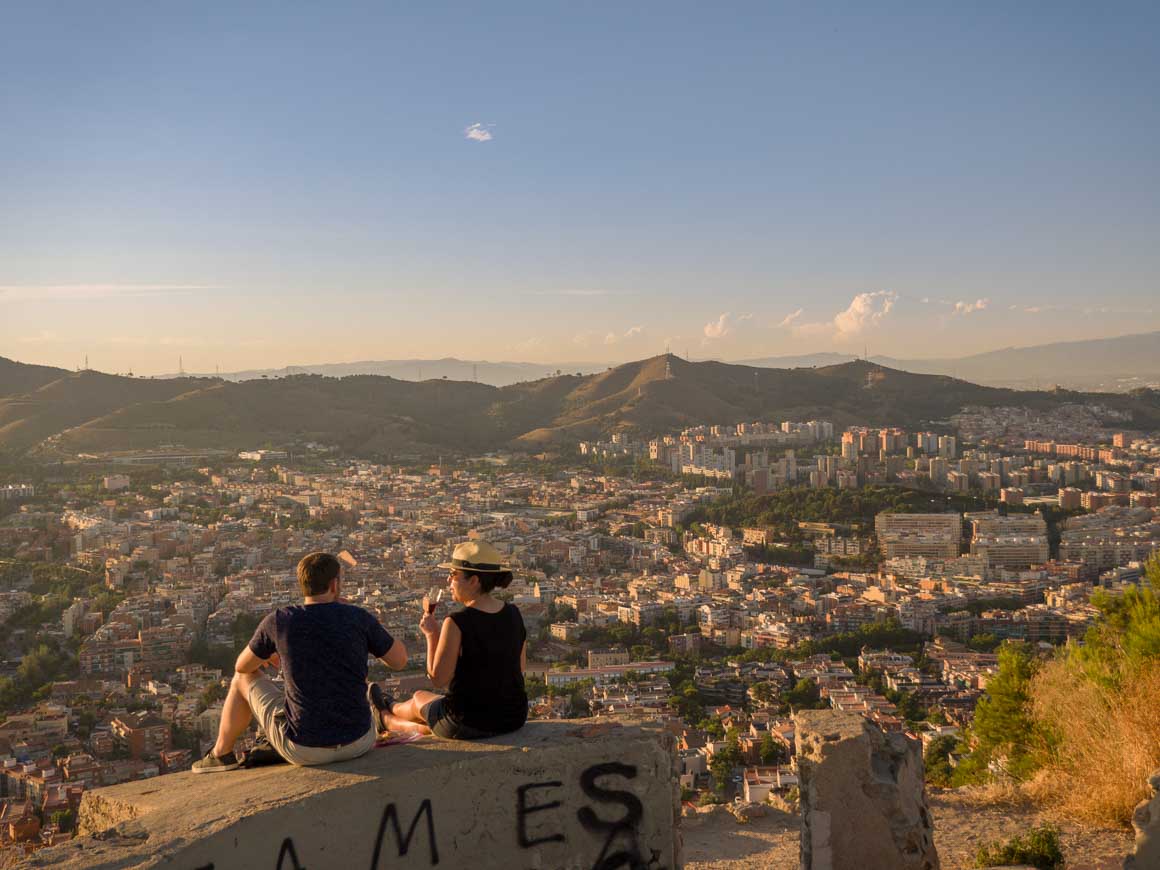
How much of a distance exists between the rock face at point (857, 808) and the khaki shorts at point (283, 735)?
151 centimetres

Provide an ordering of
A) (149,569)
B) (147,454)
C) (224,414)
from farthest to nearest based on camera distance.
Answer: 1. (224,414)
2. (147,454)
3. (149,569)

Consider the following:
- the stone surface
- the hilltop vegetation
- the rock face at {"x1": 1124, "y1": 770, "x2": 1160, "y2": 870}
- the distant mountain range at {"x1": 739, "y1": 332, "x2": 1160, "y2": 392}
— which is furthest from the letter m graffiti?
the distant mountain range at {"x1": 739, "y1": 332, "x2": 1160, "y2": 392}

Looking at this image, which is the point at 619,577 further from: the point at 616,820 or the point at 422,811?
the point at 422,811

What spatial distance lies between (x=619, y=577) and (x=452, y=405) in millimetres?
49486

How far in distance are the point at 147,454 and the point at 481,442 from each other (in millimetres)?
20458

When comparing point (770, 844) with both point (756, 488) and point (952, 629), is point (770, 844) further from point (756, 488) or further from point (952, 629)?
point (756, 488)

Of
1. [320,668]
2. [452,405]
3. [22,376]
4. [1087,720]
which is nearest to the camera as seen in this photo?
[320,668]

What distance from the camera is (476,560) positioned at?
2928 mm

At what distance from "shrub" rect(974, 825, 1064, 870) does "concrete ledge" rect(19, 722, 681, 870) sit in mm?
2115

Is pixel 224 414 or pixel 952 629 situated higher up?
pixel 224 414

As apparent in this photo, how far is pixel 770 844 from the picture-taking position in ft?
18.1

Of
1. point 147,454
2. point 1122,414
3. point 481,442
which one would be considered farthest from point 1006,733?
point 1122,414

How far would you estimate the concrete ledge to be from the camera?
2387 millimetres

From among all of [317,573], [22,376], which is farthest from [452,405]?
[317,573]
